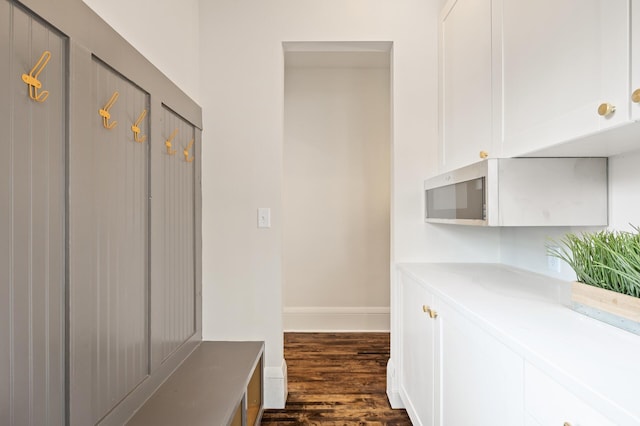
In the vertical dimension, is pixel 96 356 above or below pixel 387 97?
below

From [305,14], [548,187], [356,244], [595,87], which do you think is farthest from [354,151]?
[595,87]

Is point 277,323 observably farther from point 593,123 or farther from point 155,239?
point 593,123

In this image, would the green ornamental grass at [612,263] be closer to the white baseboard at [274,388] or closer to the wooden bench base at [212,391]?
the wooden bench base at [212,391]

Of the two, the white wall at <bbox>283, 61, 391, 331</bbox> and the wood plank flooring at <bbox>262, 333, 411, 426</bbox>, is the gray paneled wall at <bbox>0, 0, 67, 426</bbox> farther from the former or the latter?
the white wall at <bbox>283, 61, 391, 331</bbox>

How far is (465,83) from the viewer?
1618 millimetres

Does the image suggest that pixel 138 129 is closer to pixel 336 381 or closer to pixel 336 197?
pixel 336 381

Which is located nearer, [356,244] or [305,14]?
[305,14]

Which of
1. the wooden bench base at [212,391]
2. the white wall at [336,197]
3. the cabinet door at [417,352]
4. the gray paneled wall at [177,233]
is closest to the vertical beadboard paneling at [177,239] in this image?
the gray paneled wall at [177,233]

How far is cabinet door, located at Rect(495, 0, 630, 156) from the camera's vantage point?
807 mm

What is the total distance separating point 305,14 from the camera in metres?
2.01

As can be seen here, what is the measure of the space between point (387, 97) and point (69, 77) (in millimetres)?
2702

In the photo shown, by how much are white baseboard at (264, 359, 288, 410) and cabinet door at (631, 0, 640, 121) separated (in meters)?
1.93

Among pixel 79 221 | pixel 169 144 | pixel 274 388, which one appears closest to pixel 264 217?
pixel 169 144

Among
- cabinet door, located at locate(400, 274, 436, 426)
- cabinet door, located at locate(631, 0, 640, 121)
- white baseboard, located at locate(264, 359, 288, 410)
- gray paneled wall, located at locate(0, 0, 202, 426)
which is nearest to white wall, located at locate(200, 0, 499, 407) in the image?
white baseboard, located at locate(264, 359, 288, 410)
